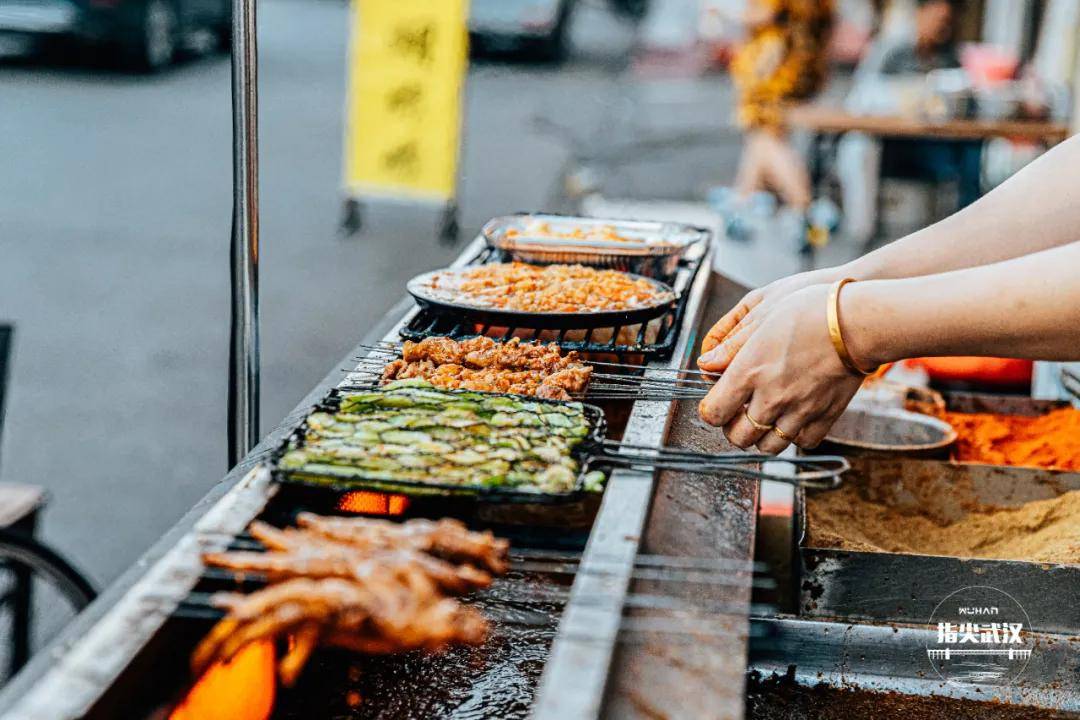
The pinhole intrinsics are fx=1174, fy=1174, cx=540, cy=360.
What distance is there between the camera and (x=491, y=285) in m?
3.20

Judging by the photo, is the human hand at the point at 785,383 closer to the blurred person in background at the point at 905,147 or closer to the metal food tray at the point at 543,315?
the metal food tray at the point at 543,315

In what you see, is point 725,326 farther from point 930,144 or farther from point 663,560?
point 930,144

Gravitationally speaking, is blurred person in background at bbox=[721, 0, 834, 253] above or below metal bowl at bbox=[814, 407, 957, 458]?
above

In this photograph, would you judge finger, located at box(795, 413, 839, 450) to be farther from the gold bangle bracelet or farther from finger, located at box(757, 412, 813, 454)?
the gold bangle bracelet

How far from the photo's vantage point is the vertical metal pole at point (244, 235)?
276cm

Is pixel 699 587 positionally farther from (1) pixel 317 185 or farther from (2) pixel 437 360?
(1) pixel 317 185

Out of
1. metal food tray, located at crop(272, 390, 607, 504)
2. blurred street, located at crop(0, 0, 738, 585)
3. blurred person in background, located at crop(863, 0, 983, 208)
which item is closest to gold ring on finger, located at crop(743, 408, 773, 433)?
metal food tray, located at crop(272, 390, 607, 504)

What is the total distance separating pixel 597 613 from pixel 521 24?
65.0 ft

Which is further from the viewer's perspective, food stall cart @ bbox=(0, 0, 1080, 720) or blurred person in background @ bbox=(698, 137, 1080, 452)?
blurred person in background @ bbox=(698, 137, 1080, 452)

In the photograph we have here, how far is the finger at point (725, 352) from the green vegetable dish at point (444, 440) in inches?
13.5

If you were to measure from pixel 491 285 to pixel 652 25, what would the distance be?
80.9 feet

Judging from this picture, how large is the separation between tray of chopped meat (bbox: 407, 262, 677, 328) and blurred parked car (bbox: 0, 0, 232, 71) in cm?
1295

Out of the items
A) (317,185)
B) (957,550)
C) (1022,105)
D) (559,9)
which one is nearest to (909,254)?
(957,550)

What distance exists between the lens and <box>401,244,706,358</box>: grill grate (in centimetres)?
286
